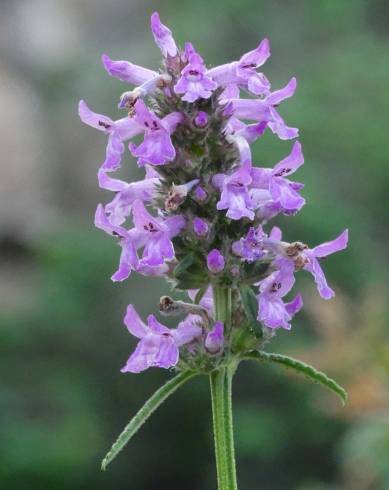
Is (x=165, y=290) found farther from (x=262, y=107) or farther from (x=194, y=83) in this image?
(x=194, y=83)

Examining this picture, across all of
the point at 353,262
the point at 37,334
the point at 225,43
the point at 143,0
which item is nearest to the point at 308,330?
the point at 353,262

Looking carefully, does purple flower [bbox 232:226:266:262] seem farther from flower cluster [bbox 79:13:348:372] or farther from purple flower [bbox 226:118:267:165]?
purple flower [bbox 226:118:267:165]

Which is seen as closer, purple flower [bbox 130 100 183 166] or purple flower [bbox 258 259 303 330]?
purple flower [bbox 130 100 183 166]

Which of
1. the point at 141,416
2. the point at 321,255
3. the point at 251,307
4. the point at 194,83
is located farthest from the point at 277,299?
the point at 194,83

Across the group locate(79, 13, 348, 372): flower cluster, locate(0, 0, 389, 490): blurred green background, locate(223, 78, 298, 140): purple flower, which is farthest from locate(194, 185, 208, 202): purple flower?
locate(0, 0, 389, 490): blurred green background

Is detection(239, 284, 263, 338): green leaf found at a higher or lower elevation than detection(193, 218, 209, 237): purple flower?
lower

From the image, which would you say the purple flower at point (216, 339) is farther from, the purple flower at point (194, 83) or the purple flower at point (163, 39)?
the purple flower at point (163, 39)
